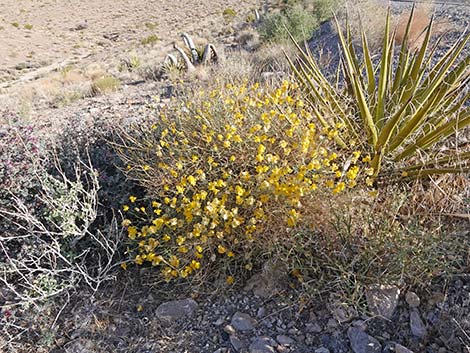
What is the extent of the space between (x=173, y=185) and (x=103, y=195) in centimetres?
68

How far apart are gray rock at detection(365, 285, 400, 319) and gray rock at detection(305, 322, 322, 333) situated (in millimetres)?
307

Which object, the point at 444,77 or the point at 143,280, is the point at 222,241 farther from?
the point at 444,77

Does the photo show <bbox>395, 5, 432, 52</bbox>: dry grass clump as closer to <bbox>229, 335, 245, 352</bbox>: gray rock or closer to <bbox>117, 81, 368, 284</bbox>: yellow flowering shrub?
<bbox>117, 81, 368, 284</bbox>: yellow flowering shrub

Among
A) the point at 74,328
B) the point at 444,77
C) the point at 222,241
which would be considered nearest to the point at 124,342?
the point at 74,328

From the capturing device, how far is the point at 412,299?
2197mm

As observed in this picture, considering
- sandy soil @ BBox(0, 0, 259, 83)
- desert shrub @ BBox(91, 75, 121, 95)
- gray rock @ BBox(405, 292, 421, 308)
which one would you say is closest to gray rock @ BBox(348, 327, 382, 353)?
gray rock @ BBox(405, 292, 421, 308)

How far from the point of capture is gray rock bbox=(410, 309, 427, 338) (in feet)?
6.82

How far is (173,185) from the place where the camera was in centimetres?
276

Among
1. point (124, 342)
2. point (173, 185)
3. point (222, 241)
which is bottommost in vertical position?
point (124, 342)

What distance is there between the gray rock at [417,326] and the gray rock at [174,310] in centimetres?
125

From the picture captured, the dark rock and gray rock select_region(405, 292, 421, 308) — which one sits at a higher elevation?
gray rock select_region(405, 292, 421, 308)

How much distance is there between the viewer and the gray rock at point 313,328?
2.21 metres

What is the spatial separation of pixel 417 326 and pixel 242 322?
955mm

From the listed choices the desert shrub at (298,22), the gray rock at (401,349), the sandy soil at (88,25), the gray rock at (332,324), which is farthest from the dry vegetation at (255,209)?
the sandy soil at (88,25)
